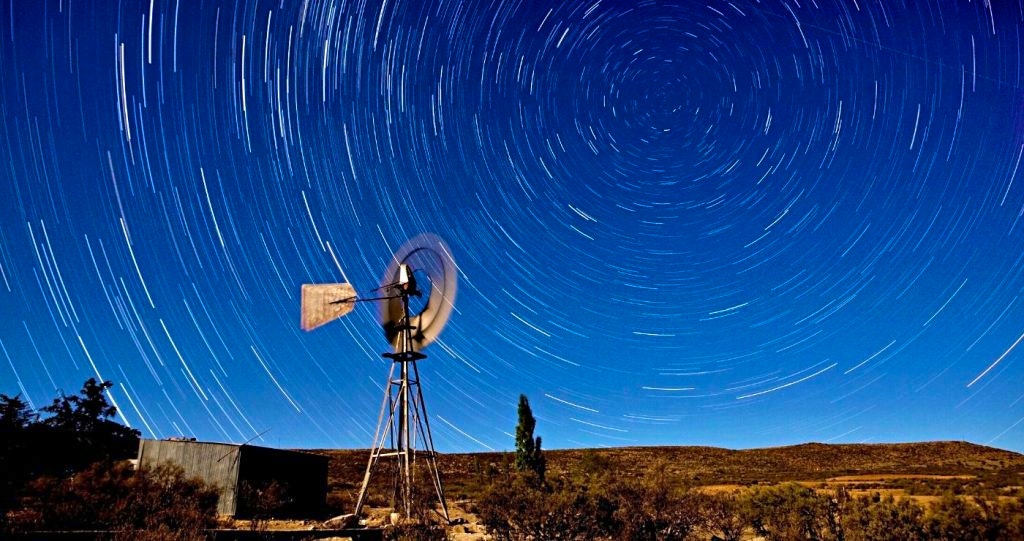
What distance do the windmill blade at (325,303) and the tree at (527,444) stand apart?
27.4 metres

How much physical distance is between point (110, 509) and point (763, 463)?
7124 cm

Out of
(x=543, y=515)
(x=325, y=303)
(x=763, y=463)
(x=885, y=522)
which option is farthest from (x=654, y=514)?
(x=763, y=463)

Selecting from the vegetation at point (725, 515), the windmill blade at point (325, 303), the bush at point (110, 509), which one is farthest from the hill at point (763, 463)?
the bush at point (110, 509)

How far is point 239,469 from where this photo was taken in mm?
21656

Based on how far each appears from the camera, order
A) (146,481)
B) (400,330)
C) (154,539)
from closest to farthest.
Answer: (154,539)
(146,481)
(400,330)

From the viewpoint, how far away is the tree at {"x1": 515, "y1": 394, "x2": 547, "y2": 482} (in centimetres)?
4597

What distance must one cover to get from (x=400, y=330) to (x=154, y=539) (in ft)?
40.3

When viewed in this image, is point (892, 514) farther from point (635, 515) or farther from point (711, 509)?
point (635, 515)

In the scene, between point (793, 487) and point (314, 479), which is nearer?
point (793, 487)

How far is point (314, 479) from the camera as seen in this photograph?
2609 centimetres

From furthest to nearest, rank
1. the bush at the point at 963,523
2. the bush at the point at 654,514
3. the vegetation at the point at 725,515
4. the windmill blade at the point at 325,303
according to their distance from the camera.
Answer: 1. the windmill blade at the point at 325,303
2. the bush at the point at 654,514
3. the vegetation at the point at 725,515
4. the bush at the point at 963,523

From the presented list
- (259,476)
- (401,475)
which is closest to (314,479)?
(259,476)

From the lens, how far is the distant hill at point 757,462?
51906 millimetres

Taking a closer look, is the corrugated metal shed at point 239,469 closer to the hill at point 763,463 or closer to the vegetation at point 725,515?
the vegetation at point 725,515
